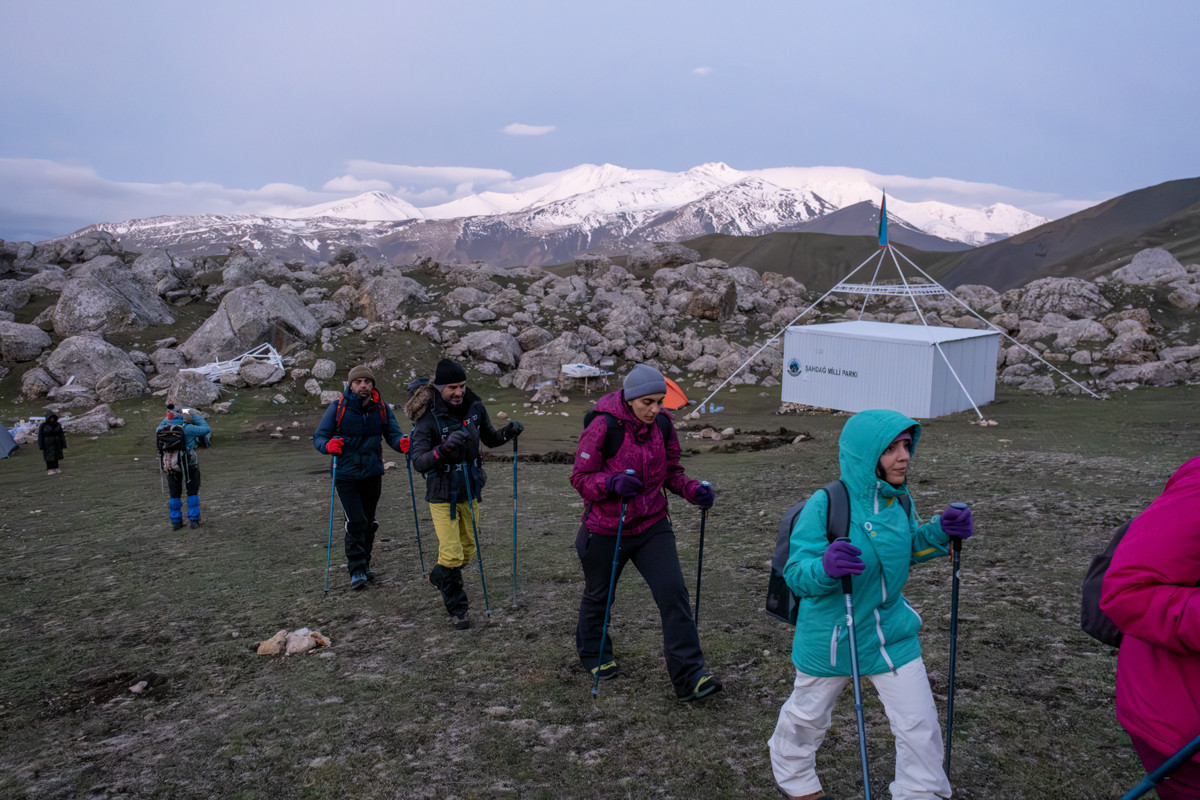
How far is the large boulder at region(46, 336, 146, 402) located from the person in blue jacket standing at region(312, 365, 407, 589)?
2337 centimetres

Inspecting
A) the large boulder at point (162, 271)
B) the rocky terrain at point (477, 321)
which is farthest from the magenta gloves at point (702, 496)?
the large boulder at point (162, 271)

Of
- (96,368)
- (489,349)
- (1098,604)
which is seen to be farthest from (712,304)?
(1098,604)

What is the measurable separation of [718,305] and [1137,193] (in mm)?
117197

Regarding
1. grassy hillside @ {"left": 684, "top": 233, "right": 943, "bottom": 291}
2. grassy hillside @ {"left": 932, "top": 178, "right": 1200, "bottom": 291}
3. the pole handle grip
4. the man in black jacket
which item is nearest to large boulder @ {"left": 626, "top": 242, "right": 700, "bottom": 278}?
the man in black jacket

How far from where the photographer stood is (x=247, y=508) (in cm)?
1238

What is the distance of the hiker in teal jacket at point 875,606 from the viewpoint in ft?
10.7

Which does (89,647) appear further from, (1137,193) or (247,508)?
(1137,193)

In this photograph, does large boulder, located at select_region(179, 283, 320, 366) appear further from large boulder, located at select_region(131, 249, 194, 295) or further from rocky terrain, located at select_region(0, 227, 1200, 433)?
large boulder, located at select_region(131, 249, 194, 295)

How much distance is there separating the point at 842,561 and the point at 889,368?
69.8 feet

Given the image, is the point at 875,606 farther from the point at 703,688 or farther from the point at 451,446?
the point at 451,446

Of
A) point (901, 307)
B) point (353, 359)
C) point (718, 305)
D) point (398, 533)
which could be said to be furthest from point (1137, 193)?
point (398, 533)

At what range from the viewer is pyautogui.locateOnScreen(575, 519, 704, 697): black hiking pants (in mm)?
4797

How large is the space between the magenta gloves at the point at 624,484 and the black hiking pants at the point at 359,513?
3505 mm

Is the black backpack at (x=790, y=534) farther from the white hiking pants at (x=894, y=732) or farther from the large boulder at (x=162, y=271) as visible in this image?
the large boulder at (x=162, y=271)
